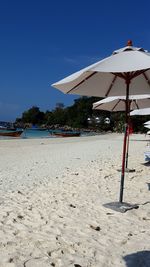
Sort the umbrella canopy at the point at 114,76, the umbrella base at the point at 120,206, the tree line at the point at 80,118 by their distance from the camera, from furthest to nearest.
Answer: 1. the tree line at the point at 80,118
2. the umbrella base at the point at 120,206
3. the umbrella canopy at the point at 114,76

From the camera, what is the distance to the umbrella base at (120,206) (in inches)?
203

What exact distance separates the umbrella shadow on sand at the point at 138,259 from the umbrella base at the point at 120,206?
5.33 ft

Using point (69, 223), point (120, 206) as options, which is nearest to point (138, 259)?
point (69, 223)

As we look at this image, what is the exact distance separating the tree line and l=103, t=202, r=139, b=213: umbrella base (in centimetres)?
6774

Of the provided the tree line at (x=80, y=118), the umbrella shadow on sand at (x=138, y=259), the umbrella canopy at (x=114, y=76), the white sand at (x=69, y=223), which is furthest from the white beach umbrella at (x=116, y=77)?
the tree line at (x=80, y=118)

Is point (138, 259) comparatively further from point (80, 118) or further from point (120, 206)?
point (80, 118)

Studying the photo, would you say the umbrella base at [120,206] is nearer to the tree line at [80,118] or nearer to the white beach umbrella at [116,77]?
the white beach umbrella at [116,77]

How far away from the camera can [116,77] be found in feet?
20.3

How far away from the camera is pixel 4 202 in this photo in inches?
210

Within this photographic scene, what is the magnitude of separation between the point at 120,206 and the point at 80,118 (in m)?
100

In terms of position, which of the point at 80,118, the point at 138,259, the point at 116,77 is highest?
the point at 80,118

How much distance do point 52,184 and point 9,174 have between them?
6.77 ft

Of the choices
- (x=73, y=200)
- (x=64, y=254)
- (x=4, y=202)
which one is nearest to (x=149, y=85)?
(x=73, y=200)

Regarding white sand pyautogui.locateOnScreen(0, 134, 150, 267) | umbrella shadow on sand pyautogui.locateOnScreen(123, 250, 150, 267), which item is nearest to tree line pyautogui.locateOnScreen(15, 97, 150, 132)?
white sand pyautogui.locateOnScreen(0, 134, 150, 267)
